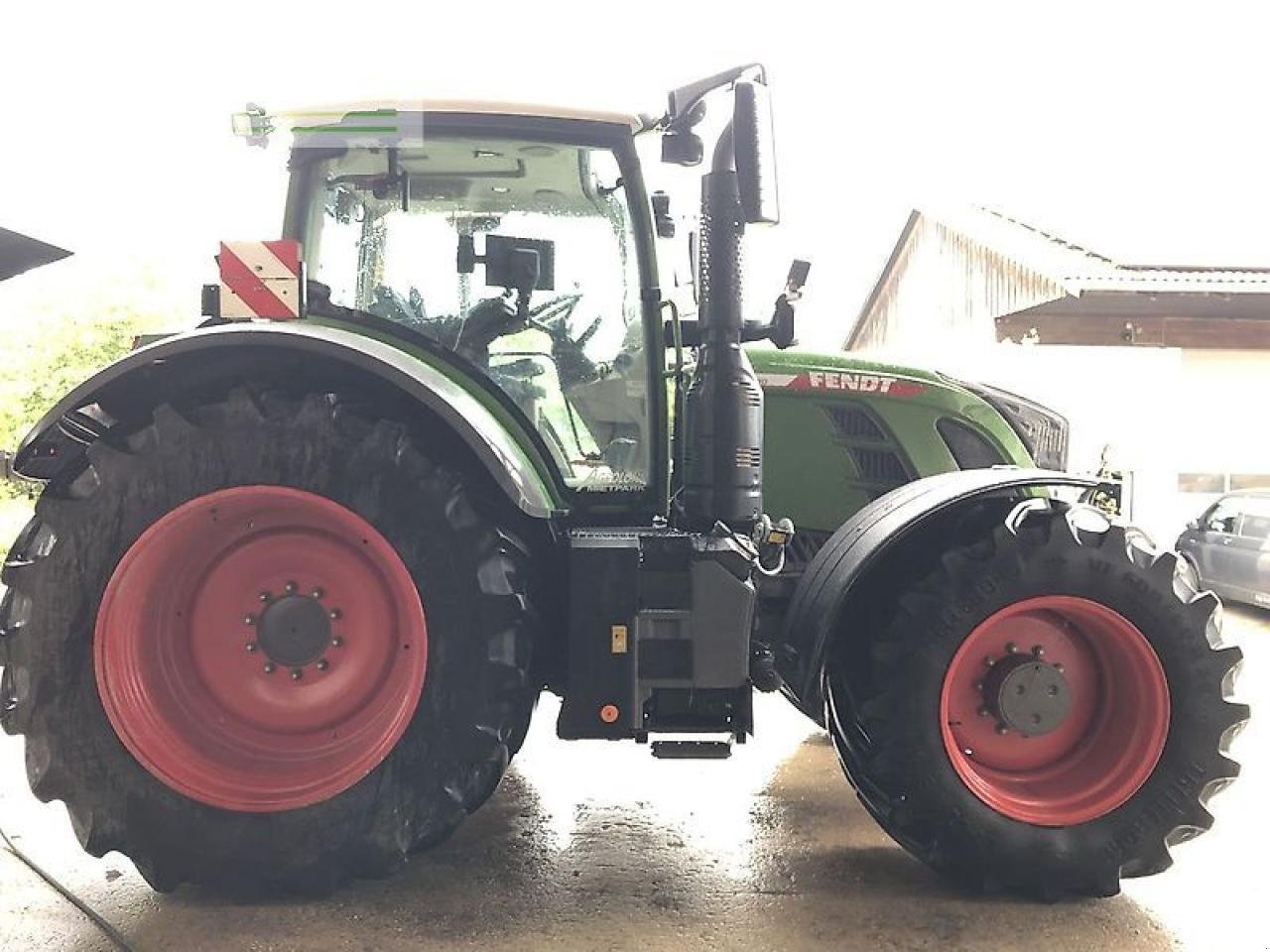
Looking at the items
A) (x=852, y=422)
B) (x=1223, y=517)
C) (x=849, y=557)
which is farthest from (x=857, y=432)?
(x=1223, y=517)

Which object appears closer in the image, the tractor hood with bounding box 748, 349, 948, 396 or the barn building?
the tractor hood with bounding box 748, 349, 948, 396

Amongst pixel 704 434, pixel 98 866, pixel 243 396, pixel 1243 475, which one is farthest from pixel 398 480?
pixel 1243 475

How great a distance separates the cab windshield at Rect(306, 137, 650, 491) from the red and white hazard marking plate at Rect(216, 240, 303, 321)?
1.21 feet

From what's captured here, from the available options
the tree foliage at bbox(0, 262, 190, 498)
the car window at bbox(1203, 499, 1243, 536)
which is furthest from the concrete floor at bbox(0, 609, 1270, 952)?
the tree foliage at bbox(0, 262, 190, 498)

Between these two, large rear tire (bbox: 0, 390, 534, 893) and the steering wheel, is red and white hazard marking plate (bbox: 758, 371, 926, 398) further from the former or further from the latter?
large rear tire (bbox: 0, 390, 534, 893)

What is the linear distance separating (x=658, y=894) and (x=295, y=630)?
1.31 metres

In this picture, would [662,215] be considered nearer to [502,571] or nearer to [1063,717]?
[502,571]

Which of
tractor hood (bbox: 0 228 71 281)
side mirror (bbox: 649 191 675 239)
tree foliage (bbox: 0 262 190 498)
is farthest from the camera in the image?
tree foliage (bbox: 0 262 190 498)

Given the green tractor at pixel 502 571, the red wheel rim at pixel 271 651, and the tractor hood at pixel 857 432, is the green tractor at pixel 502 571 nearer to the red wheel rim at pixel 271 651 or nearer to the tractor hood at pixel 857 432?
the red wheel rim at pixel 271 651

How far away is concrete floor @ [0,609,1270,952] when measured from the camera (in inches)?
106

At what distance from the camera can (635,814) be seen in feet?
11.9

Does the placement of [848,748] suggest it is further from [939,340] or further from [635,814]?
[939,340]

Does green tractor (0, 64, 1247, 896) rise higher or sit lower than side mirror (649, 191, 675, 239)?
lower

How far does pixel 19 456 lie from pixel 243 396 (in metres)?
0.75
